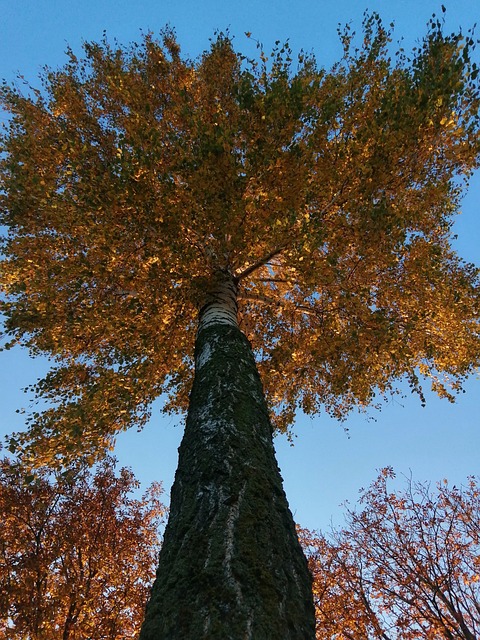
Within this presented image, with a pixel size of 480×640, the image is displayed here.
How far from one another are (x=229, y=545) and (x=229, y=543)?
2 cm

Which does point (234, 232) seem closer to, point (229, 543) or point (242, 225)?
point (242, 225)

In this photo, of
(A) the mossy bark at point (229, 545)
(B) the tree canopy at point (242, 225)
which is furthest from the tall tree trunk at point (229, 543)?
(B) the tree canopy at point (242, 225)

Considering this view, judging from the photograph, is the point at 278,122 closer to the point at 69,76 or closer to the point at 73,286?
the point at 73,286

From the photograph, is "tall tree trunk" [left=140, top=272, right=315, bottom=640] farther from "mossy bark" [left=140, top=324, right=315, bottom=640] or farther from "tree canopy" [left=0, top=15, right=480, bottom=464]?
"tree canopy" [left=0, top=15, right=480, bottom=464]

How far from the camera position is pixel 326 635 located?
506 inches

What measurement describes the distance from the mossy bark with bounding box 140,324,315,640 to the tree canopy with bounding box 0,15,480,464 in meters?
3.48

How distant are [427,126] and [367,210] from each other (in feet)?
6.46

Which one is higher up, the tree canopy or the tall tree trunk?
the tree canopy

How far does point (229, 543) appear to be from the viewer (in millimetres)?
2549

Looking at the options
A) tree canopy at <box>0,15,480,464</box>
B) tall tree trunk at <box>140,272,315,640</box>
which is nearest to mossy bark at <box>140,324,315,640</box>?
tall tree trunk at <box>140,272,315,640</box>

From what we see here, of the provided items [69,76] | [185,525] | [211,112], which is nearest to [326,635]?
[185,525]

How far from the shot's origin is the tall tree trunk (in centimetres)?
211

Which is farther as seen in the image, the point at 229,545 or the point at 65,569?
the point at 65,569

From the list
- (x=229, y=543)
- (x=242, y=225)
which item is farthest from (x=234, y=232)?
(x=229, y=543)
